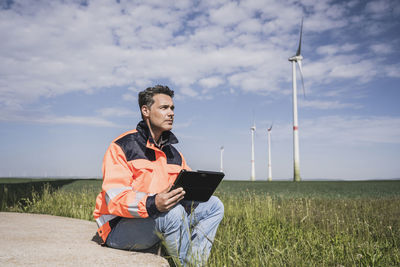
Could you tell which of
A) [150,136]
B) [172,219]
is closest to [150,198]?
[172,219]

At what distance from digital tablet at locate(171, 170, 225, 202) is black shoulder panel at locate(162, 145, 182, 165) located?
0.58 meters

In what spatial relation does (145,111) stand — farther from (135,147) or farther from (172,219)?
(172,219)

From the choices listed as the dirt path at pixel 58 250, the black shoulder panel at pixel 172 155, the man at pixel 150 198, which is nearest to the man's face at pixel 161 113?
the man at pixel 150 198

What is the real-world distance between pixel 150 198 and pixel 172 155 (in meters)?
0.92

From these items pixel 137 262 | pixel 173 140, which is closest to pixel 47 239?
pixel 137 262

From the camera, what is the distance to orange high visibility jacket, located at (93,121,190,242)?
2.79 m

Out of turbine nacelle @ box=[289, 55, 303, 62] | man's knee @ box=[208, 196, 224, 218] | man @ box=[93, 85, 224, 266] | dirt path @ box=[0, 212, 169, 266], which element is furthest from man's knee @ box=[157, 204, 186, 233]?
turbine nacelle @ box=[289, 55, 303, 62]

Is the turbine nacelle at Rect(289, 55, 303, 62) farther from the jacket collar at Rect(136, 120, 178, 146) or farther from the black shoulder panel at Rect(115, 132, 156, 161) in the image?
the black shoulder panel at Rect(115, 132, 156, 161)

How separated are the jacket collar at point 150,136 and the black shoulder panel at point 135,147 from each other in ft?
0.21

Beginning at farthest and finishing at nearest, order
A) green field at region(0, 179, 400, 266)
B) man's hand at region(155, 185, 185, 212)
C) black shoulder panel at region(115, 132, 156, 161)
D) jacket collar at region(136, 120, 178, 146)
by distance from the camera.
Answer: jacket collar at region(136, 120, 178, 146) < green field at region(0, 179, 400, 266) < black shoulder panel at region(115, 132, 156, 161) < man's hand at region(155, 185, 185, 212)

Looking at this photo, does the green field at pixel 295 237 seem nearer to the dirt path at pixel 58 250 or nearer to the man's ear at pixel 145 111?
the dirt path at pixel 58 250

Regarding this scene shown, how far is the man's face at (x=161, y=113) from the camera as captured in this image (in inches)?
138

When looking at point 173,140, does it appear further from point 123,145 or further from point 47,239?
point 47,239

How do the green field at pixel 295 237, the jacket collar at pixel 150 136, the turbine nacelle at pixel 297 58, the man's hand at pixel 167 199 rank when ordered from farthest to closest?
the turbine nacelle at pixel 297 58, the jacket collar at pixel 150 136, the green field at pixel 295 237, the man's hand at pixel 167 199
